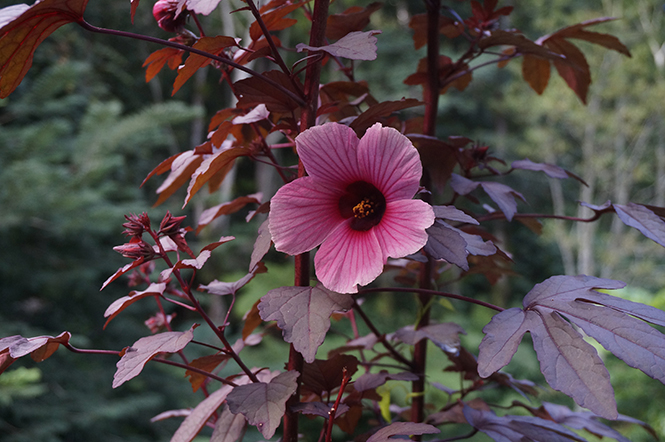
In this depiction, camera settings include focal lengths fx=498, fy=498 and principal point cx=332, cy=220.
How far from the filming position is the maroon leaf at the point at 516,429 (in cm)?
50

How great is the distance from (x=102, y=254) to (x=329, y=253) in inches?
95.5

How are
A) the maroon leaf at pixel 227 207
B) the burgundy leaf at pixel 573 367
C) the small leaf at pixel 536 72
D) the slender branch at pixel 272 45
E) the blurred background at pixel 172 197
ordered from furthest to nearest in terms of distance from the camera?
1. the blurred background at pixel 172 197
2. the small leaf at pixel 536 72
3. the maroon leaf at pixel 227 207
4. the slender branch at pixel 272 45
5. the burgundy leaf at pixel 573 367

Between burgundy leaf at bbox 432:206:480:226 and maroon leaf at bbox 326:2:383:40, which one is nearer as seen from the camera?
burgundy leaf at bbox 432:206:480:226

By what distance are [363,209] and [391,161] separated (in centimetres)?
6

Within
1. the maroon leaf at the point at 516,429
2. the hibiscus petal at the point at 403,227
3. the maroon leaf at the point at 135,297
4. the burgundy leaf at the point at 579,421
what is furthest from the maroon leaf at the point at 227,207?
the burgundy leaf at the point at 579,421

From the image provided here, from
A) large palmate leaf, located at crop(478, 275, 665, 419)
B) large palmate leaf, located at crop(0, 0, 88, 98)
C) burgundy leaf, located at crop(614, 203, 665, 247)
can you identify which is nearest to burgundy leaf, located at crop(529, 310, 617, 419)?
large palmate leaf, located at crop(478, 275, 665, 419)

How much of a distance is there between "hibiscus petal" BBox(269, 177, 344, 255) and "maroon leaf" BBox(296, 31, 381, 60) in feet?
0.33

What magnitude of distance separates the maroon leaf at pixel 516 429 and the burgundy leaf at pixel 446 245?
0.76 ft

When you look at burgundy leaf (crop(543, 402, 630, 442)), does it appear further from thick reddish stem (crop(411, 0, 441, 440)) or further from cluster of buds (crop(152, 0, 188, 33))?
cluster of buds (crop(152, 0, 188, 33))

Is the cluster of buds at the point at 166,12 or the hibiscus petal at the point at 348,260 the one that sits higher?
the cluster of buds at the point at 166,12

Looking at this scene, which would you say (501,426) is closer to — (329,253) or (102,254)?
(329,253)

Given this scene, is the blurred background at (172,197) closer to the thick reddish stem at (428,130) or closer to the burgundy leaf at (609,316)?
the thick reddish stem at (428,130)

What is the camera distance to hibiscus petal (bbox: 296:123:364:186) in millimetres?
379

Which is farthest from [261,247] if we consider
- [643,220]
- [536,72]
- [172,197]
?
[172,197]
